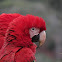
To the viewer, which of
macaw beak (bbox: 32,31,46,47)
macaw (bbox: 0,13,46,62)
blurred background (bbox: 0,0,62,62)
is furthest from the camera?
→ blurred background (bbox: 0,0,62,62)

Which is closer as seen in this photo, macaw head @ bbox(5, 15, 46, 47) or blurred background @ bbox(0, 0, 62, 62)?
macaw head @ bbox(5, 15, 46, 47)

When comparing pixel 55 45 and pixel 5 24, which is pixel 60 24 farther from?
pixel 5 24

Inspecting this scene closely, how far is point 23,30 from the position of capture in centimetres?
115

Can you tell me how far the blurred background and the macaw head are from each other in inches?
27.6

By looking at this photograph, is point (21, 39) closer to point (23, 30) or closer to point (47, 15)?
point (23, 30)

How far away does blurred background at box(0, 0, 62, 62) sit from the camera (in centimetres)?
193

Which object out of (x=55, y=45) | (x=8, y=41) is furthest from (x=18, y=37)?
(x=55, y=45)

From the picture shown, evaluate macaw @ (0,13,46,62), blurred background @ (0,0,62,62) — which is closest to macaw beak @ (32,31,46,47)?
macaw @ (0,13,46,62)

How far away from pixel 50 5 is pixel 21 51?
56.6 inches

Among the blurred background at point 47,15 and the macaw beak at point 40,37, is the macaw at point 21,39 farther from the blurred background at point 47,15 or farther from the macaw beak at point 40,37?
the blurred background at point 47,15

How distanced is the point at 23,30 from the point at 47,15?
45.5 inches

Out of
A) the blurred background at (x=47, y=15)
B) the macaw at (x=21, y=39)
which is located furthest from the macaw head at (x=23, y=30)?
the blurred background at (x=47, y=15)

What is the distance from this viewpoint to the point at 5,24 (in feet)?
4.47

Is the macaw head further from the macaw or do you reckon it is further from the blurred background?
the blurred background
